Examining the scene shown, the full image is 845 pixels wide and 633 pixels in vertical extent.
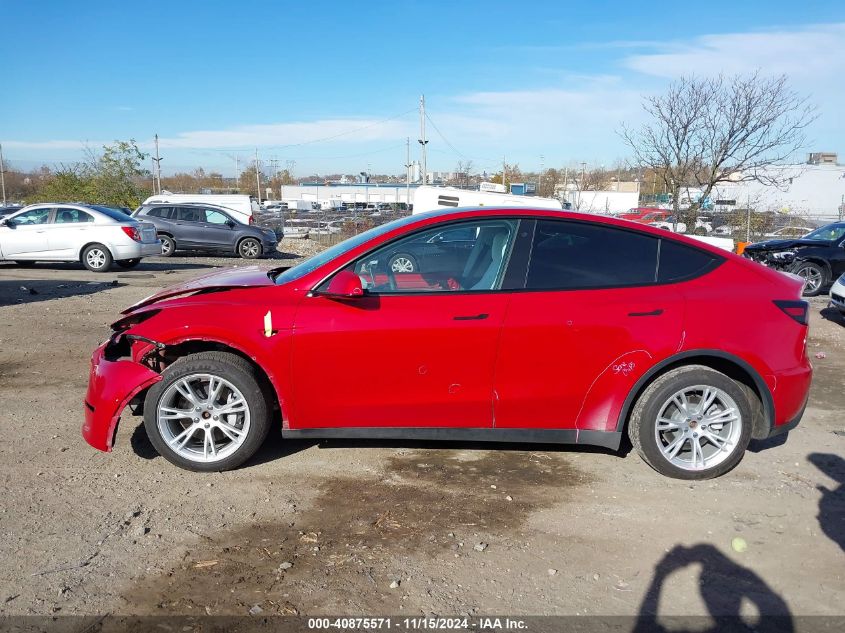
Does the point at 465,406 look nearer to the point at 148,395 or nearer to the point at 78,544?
the point at 148,395

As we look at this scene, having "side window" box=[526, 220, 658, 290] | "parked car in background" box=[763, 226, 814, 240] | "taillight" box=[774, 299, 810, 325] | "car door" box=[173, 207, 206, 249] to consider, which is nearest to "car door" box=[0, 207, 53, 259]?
"car door" box=[173, 207, 206, 249]

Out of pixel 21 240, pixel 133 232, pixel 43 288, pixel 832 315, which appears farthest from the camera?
pixel 133 232

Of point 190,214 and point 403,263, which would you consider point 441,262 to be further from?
point 190,214

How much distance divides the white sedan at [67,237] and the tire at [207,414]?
479 inches

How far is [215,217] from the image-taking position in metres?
21.0

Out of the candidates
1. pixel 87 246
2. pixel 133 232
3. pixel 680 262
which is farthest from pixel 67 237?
pixel 680 262

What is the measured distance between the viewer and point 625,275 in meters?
4.21

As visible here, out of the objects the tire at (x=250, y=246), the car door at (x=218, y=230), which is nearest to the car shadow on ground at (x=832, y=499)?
the tire at (x=250, y=246)

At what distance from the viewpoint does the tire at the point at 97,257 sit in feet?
48.9

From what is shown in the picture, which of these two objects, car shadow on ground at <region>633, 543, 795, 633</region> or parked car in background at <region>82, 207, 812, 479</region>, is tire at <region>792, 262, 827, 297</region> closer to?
parked car in background at <region>82, 207, 812, 479</region>

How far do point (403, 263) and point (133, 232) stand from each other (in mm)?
12630

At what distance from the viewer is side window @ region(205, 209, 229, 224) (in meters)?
20.9

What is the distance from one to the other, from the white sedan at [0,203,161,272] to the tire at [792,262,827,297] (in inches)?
564

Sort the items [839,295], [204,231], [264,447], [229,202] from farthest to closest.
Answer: [229,202]
[204,231]
[839,295]
[264,447]
